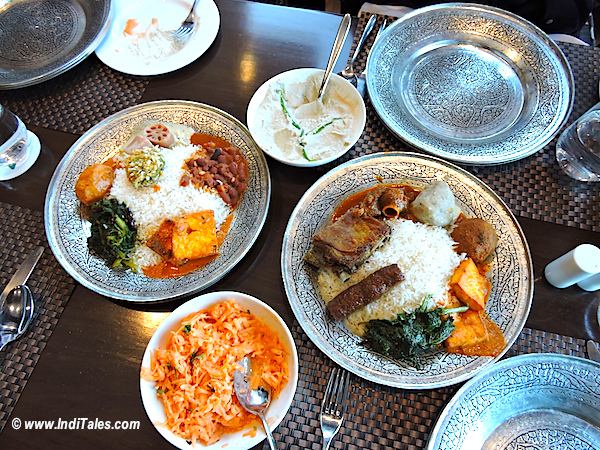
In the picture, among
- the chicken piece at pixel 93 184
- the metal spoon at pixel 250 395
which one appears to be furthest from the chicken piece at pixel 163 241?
the metal spoon at pixel 250 395

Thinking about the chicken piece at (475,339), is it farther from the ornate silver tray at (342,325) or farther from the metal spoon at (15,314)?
the metal spoon at (15,314)

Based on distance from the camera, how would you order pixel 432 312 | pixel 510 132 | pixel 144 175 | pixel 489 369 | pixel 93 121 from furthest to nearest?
1. pixel 93 121
2. pixel 510 132
3. pixel 144 175
4. pixel 432 312
5. pixel 489 369

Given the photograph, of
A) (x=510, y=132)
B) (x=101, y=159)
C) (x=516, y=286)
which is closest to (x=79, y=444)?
(x=101, y=159)

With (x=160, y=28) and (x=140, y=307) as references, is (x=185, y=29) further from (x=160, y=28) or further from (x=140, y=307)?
(x=140, y=307)

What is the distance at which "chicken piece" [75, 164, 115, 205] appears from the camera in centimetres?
205

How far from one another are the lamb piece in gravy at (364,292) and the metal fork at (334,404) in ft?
0.70

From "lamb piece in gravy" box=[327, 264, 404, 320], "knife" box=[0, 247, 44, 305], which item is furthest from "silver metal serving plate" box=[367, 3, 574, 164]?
"knife" box=[0, 247, 44, 305]

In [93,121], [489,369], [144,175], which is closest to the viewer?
[489,369]

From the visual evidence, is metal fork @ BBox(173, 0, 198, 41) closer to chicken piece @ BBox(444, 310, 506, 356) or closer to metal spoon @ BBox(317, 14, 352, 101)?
metal spoon @ BBox(317, 14, 352, 101)

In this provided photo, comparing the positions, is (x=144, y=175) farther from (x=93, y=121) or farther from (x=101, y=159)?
(x=93, y=121)

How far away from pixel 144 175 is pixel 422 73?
4.96 ft

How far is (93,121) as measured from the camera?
2.40 metres

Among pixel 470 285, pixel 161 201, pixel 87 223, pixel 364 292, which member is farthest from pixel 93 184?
pixel 470 285

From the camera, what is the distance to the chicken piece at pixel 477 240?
5.99ft
